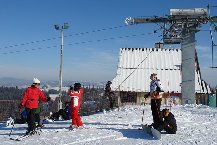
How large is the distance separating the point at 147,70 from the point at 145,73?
47cm

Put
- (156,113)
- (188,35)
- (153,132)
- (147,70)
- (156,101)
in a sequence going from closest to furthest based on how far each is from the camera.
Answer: (153,132), (156,113), (156,101), (188,35), (147,70)

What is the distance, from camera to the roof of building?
128ft

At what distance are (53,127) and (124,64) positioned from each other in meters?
27.2

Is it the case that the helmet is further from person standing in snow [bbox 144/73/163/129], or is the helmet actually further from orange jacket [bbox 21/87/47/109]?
person standing in snow [bbox 144/73/163/129]

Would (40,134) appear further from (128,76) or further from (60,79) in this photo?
(128,76)

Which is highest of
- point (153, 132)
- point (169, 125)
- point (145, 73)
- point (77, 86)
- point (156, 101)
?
point (145, 73)

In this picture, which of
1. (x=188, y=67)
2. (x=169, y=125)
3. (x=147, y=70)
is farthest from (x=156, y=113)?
(x=147, y=70)

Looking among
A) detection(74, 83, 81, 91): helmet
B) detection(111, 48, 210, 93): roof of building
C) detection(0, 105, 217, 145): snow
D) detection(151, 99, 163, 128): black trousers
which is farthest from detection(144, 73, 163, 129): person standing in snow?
detection(111, 48, 210, 93): roof of building

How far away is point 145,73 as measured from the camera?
132ft

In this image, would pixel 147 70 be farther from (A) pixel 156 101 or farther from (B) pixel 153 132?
(B) pixel 153 132

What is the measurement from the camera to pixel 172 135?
35.8 feet

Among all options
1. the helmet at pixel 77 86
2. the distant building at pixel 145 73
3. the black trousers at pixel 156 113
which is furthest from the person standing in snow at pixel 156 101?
the distant building at pixel 145 73

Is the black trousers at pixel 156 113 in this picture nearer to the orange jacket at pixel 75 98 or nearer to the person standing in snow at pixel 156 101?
the person standing in snow at pixel 156 101

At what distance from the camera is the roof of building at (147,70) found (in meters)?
38.9
